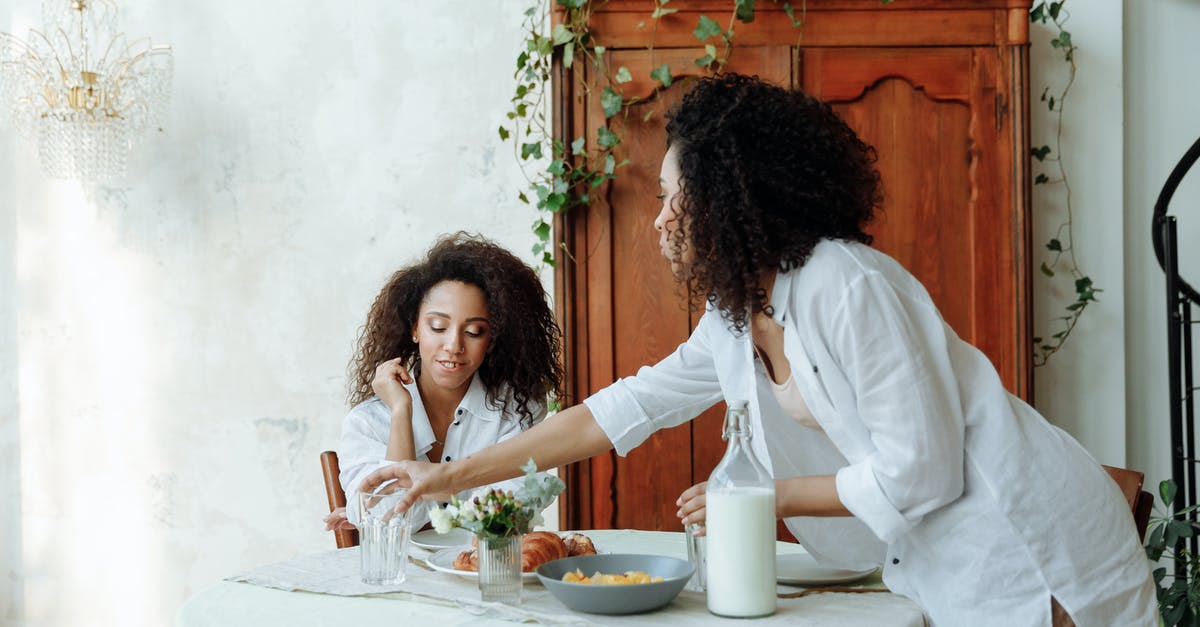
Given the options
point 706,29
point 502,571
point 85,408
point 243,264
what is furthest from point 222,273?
point 502,571

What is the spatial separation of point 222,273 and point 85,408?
67cm

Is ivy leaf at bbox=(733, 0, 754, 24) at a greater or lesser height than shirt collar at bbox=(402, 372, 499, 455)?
greater

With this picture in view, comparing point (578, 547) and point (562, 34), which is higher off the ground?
point (562, 34)

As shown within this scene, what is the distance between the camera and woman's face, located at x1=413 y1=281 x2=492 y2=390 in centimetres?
234

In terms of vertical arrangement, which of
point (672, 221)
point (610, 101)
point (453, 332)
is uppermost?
point (610, 101)

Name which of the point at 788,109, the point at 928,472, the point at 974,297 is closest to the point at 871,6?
the point at 974,297

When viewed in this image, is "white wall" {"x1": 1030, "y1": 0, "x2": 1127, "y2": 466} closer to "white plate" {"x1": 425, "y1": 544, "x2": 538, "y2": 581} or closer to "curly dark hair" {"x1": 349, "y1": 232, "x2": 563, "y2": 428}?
"curly dark hair" {"x1": 349, "y1": 232, "x2": 563, "y2": 428}

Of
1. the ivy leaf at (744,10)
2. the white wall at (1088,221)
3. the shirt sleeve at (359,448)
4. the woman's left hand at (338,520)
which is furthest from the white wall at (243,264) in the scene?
the woman's left hand at (338,520)

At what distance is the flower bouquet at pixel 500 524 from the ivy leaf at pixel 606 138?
4.84ft

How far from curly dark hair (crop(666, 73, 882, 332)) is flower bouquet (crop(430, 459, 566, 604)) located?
0.36m

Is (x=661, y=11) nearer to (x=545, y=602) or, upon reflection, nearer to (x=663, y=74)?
Result: (x=663, y=74)

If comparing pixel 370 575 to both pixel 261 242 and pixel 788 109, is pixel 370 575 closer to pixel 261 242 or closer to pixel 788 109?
pixel 788 109

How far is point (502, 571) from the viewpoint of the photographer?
1.42m

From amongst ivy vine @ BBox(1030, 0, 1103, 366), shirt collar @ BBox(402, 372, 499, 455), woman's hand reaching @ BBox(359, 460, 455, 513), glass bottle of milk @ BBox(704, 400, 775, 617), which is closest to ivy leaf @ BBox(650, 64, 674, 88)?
shirt collar @ BBox(402, 372, 499, 455)
